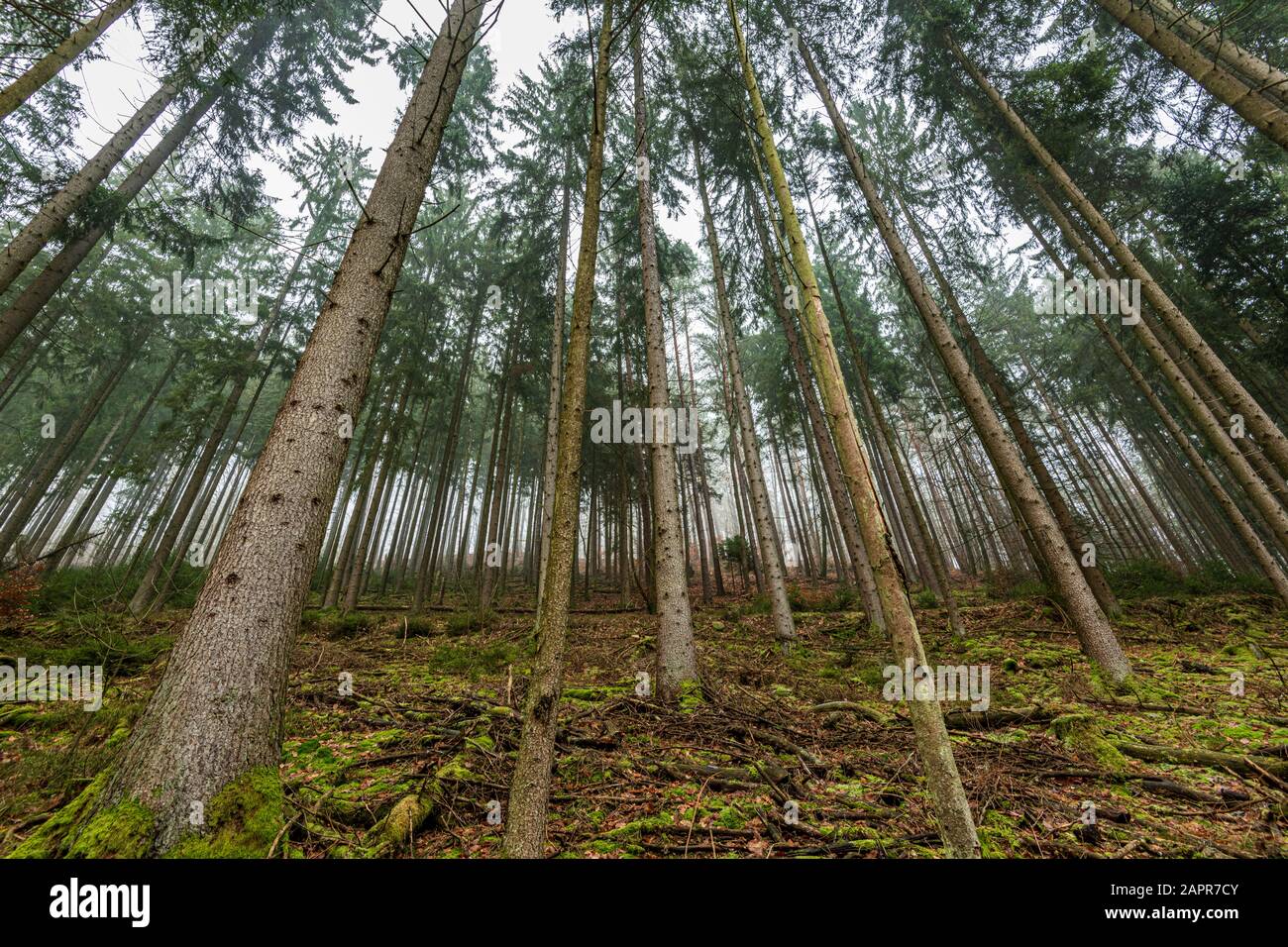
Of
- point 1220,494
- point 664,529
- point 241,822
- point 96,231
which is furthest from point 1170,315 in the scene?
Answer: point 96,231

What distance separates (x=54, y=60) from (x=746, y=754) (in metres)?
12.0

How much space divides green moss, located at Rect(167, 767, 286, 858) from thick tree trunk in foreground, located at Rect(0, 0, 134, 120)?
854 cm

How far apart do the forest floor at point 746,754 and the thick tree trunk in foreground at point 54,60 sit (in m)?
6.33

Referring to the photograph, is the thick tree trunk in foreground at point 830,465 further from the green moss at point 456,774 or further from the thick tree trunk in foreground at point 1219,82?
the green moss at point 456,774

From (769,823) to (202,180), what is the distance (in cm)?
1609

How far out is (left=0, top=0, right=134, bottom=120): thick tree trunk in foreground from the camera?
17.5ft

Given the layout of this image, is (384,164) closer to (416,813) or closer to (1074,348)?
(416,813)

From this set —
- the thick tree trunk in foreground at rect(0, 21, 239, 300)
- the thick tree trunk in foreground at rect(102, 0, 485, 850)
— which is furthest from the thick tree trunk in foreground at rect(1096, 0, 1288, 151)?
the thick tree trunk in foreground at rect(0, 21, 239, 300)

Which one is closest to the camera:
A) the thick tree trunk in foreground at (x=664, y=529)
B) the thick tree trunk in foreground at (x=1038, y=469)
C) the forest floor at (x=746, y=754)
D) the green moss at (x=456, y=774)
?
the forest floor at (x=746, y=754)

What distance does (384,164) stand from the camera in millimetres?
3729

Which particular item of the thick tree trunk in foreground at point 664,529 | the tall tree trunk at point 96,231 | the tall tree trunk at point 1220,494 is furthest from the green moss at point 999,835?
the tall tree trunk at point 96,231

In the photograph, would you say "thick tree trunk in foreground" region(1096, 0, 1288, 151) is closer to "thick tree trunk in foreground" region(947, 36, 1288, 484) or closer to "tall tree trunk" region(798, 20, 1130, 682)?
"thick tree trunk in foreground" region(947, 36, 1288, 484)

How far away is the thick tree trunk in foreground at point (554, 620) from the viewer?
6.00 ft

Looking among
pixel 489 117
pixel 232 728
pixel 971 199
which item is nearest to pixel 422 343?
pixel 489 117
